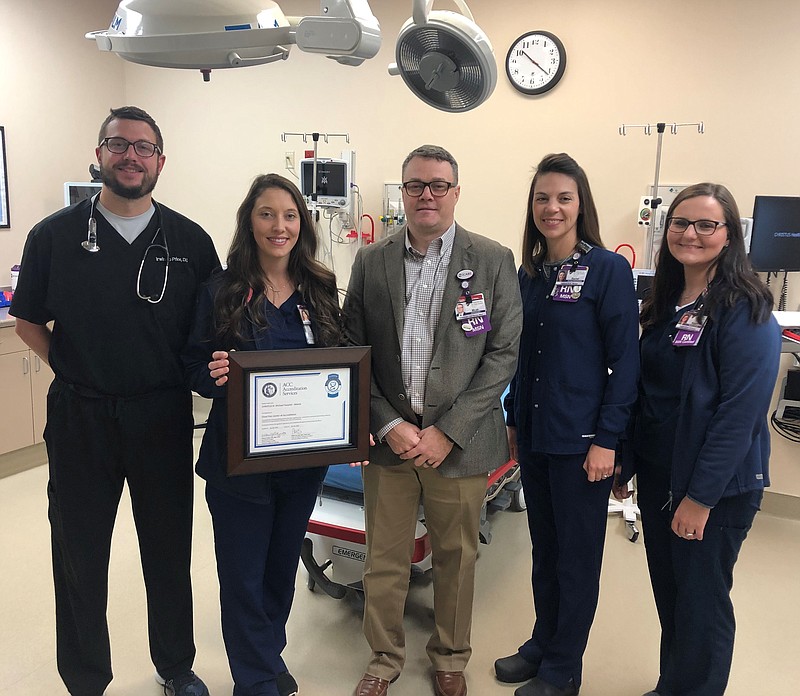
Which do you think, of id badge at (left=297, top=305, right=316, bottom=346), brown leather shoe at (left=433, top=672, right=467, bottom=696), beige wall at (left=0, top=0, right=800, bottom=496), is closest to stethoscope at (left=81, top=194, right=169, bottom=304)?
id badge at (left=297, top=305, right=316, bottom=346)

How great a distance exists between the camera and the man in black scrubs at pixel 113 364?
6.23ft

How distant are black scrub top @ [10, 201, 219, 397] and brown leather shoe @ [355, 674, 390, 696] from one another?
1159mm

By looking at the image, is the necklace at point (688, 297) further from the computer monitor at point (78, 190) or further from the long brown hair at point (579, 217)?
the computer monitor at point (78, 190)

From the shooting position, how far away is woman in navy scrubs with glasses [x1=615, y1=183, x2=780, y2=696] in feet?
5.73

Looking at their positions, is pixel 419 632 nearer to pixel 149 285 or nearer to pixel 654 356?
pixel 654 356

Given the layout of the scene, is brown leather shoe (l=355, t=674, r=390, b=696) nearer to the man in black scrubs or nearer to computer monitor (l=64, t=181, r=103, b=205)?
the man in black scrubs

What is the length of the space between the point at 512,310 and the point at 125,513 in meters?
2.58

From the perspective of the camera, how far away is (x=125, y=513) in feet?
11.9

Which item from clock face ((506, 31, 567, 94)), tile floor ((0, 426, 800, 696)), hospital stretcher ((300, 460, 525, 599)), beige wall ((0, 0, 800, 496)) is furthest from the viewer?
clock face ((506, 31, 567, 94))

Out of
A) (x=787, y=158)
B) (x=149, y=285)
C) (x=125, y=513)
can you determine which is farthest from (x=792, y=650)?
(x=125, y=513)

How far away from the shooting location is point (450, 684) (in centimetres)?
221

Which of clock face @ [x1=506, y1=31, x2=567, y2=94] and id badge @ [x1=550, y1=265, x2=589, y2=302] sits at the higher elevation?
clock face @ [x1=506, y1=31, x2=567, y2=94]

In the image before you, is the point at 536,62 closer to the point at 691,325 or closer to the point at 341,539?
the point at 691,325

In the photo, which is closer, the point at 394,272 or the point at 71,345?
the point at 71,345
